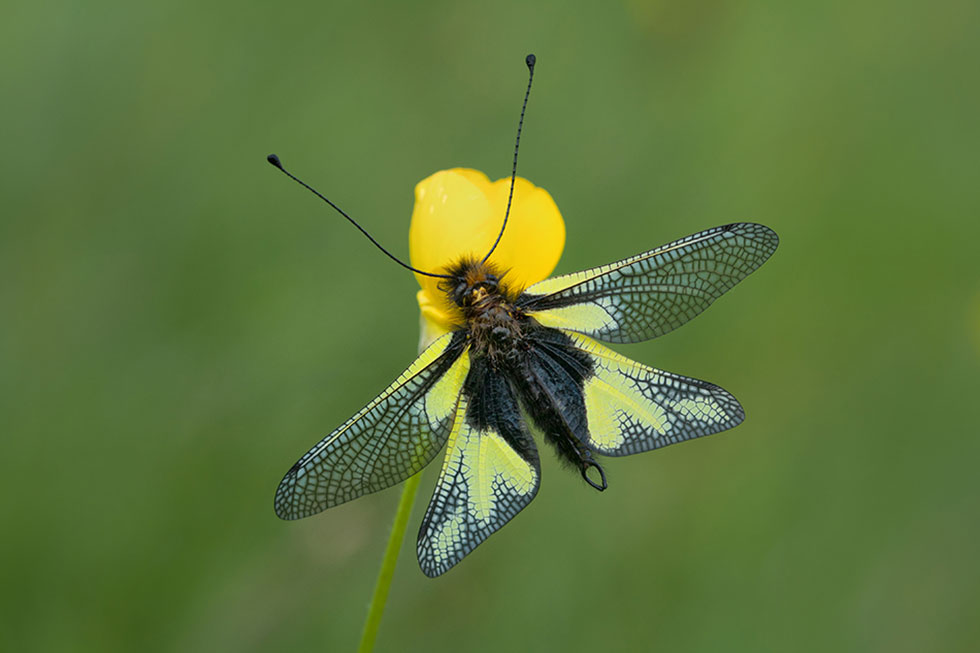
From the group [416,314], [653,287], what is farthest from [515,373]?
[416,314]

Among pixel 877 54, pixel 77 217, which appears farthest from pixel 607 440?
pixel 877 54

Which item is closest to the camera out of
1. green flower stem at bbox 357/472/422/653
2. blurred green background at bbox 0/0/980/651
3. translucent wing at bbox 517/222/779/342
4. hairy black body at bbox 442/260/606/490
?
green flower stem at bbox 357/472/422/653

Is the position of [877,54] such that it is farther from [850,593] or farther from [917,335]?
[850,593]

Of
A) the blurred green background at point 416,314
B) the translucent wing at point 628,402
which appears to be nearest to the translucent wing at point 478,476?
the translucent wing at point 628,402

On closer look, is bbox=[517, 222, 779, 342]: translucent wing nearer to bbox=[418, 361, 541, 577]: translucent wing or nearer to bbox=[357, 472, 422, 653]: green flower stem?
bbox=[418, 361, 541, 577]: translucent wing

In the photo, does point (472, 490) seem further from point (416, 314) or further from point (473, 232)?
point (416, 314)

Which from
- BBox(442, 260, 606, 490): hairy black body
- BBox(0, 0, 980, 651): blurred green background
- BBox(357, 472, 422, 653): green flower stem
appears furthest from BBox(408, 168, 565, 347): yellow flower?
BBox(0, 0, 980, 651): blurred green background
